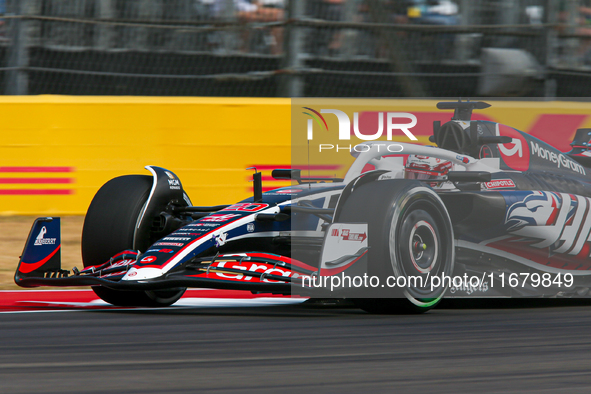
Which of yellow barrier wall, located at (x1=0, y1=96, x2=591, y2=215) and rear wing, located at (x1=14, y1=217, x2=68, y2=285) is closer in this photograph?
rear wing, located at (x1=14, y1=217, x2=68, y2=285)

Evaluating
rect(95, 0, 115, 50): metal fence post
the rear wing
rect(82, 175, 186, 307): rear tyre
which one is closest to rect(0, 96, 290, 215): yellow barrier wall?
rect(95, 0, 115, 50): metal fence post

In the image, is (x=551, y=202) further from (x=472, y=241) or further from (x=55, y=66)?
(x=55, y=66)

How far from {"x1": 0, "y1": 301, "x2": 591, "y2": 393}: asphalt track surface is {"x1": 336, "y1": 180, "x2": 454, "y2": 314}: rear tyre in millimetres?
111

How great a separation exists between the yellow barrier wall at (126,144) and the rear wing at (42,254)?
257 cm

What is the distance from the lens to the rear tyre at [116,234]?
4883mm

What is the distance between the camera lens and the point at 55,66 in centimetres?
749

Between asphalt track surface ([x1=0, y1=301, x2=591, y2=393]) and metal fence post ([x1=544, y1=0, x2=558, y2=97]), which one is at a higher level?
metal fence post ([x1=544, y1=0, x2=558, y2=97])

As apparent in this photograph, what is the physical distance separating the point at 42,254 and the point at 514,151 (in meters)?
2.65

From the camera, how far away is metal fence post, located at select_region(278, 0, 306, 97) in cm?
748

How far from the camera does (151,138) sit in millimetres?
7516

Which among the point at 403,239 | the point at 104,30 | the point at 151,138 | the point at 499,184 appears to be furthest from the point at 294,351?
the point at 104,30

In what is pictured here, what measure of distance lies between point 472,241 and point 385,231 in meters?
0.74

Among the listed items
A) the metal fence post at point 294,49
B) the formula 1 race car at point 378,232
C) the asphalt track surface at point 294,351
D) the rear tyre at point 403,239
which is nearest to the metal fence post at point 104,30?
the metal fence post at point 294,49

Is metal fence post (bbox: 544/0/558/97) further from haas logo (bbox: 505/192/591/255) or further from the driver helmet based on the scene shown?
the driver helmet
